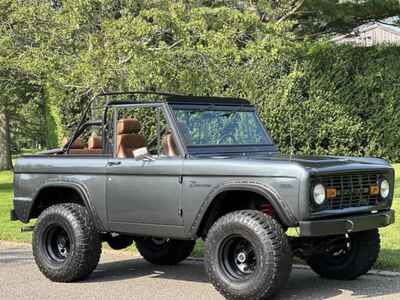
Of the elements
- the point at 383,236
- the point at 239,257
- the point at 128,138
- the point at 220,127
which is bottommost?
the point at 383,236

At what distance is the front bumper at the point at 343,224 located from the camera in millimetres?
6176

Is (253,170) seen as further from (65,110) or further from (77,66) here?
(65,110)

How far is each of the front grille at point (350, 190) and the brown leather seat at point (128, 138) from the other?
86.8 inches

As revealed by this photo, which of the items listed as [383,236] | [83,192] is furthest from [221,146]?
[383,236]

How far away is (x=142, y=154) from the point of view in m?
7.17

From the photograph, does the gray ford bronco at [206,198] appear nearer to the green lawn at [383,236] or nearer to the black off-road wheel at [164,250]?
the black off-road wheel at [164,250]

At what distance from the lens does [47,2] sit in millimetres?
14930

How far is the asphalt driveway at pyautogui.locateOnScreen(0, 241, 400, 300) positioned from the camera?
690 centimetres

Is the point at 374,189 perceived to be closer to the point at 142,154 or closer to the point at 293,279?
the point at 293,279

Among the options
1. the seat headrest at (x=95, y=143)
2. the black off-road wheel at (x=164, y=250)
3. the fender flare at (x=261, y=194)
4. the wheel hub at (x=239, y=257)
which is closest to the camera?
the fender flare at (x=261, y=194)

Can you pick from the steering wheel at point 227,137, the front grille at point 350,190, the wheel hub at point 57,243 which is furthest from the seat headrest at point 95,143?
the front grille at point 350,190

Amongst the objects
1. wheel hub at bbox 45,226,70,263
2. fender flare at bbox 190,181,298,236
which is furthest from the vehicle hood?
wheel hub at bbox 45,226,70,263

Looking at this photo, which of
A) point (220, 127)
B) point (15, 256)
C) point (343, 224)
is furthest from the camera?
point (15, 256)

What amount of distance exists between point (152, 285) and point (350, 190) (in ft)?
Result: 7.33
